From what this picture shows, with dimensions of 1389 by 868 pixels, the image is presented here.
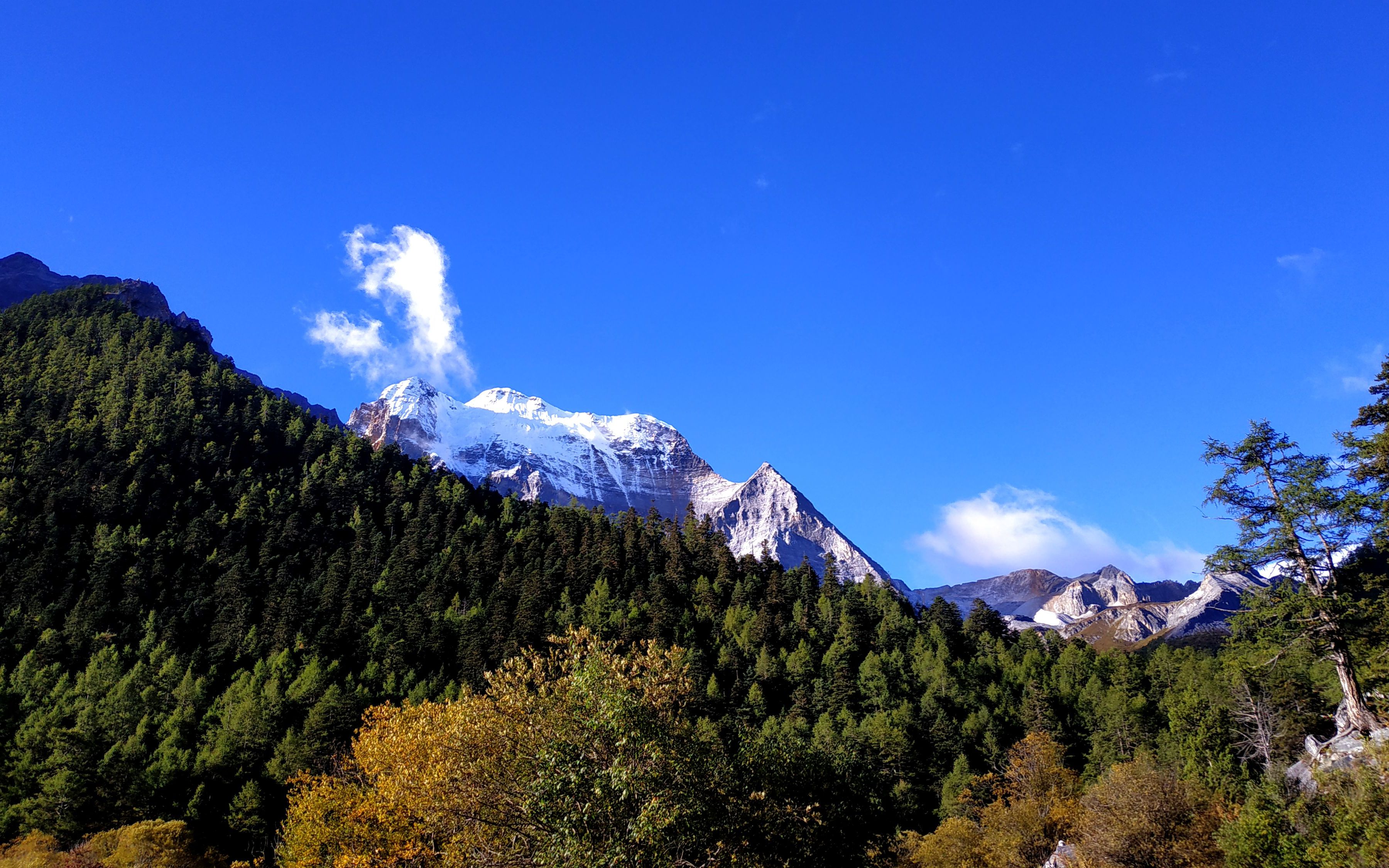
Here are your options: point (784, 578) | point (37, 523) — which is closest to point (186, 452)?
point (37, 523)

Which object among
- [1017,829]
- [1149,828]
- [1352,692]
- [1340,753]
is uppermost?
[1352,692]

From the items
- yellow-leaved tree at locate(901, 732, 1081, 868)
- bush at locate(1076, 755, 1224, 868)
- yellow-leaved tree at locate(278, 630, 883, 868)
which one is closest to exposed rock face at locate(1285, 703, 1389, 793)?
bush at locate(1076, 755, 1224, 868)

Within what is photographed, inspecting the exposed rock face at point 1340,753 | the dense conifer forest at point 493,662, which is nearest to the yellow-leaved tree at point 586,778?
the dense conifer forest at point 493,662

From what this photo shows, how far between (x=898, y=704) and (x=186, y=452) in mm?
169149

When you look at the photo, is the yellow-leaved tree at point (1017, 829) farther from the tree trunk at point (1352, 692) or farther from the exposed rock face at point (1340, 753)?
the tree trunk at point (1352, 692)

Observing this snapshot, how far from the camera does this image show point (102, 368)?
197 metres

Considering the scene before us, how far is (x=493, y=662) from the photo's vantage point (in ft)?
365

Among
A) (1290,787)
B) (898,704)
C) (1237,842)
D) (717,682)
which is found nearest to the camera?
(1237,842)

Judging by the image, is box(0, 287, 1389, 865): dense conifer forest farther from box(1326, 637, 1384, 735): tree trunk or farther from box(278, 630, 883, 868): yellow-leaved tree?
box(1326, 637, 1384, 735): tree trunk

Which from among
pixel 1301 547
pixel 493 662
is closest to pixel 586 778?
pixel 1301 547

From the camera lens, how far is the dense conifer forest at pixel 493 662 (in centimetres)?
3788

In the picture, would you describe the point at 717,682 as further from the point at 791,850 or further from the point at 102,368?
the point at 102,368

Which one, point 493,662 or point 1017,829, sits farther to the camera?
point 493,662

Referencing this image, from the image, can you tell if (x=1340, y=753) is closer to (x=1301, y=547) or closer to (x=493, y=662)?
(x=1301, y=547)
